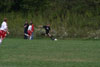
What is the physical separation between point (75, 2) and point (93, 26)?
520cm

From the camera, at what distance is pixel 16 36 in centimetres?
4272

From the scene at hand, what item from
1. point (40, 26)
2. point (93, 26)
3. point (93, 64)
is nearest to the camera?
point (93, 64)

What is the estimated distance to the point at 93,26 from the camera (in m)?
44.2

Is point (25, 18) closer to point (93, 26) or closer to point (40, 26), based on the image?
point (40, 26)

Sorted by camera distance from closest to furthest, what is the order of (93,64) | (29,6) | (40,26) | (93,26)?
(93,64)
(40,26)
(93,26)
(29,6)

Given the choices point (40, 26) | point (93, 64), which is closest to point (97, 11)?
point (40, 26)

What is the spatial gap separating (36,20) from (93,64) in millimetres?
32070

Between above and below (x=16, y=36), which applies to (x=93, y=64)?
above

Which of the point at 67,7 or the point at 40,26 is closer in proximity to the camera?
the point at 40,26

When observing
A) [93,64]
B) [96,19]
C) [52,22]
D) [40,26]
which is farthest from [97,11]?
[93,64]

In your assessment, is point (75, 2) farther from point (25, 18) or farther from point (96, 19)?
point (25, 18)

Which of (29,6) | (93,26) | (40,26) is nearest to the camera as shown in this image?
(40,26)

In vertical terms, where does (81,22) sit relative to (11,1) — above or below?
below

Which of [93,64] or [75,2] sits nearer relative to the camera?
[93,64]
